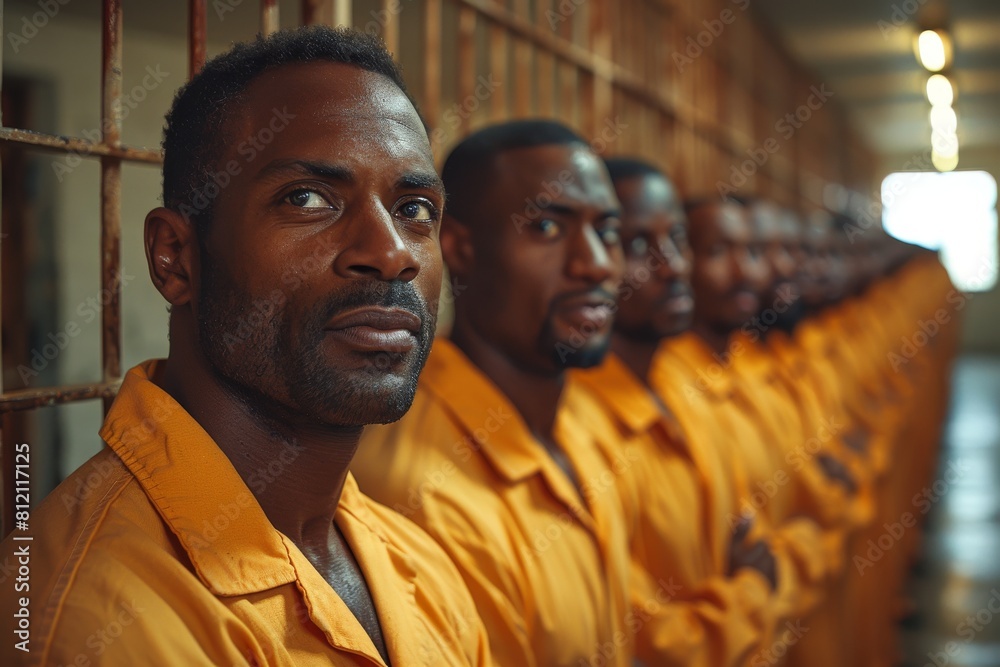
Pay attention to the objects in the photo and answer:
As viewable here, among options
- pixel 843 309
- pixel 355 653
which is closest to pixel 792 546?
pixel 355 653

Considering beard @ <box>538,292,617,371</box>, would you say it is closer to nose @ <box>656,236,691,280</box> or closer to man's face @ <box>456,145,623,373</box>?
man's face @ <box>456,145,623,373</box>

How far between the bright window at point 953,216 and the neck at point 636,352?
16.3 meters

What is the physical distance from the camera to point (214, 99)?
1.13 metres

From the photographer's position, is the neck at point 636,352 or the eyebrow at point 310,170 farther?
the neck at point 636,352

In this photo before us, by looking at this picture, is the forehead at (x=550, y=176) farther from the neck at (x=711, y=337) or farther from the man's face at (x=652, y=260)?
the neck at (x=711, y=337)

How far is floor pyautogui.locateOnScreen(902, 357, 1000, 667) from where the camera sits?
4559 millimetres

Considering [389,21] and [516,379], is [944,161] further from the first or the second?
[516,379]

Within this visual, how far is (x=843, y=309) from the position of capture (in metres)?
6.27

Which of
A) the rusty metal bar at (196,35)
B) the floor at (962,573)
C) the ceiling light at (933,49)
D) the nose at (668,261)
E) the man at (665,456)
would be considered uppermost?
the ceiling light at (933,49)

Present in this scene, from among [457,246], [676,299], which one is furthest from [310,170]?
[676,299]

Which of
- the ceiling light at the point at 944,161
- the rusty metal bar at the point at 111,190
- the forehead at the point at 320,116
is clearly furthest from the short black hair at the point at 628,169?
the ceiling light at the point at 944,161

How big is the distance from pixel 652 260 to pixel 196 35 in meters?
1.26

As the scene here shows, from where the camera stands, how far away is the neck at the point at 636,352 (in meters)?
2.56

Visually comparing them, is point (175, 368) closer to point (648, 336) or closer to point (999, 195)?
point (648, 336)
